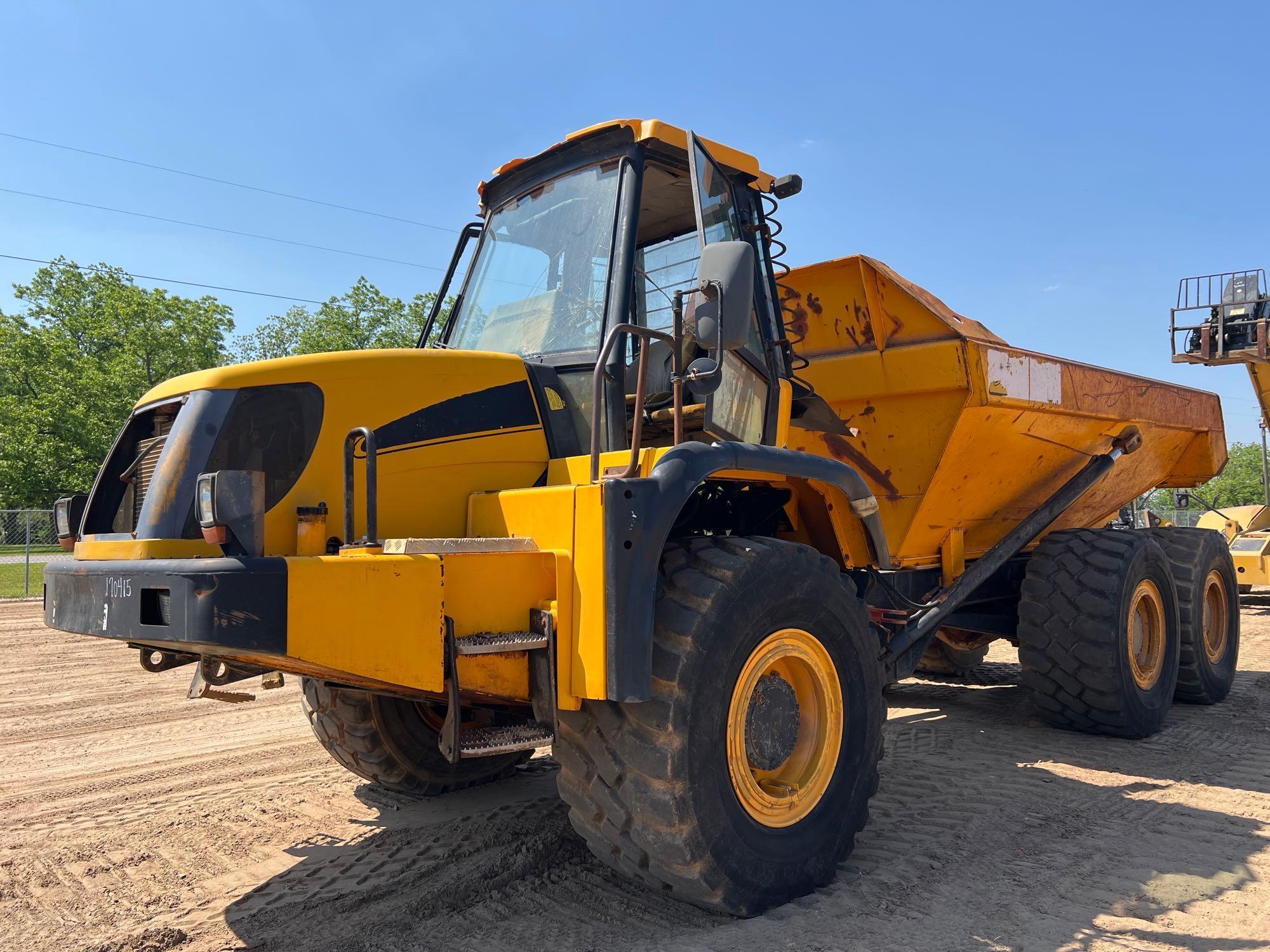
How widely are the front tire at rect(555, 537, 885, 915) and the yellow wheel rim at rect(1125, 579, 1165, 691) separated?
348cm

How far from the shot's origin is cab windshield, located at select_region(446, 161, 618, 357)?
3941 mm

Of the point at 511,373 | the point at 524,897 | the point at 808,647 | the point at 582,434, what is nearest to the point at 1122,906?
the point at 808,647

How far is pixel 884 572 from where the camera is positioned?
557 centimetres

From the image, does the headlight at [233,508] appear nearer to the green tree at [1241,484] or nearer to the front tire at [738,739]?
the front tire at [738,739]

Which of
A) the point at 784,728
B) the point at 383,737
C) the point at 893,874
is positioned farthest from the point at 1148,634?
the point at 383,737

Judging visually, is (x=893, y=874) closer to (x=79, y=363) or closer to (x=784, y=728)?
(x=784, y=728)

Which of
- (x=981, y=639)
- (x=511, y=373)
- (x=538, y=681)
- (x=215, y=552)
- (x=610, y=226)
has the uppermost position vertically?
(x=610, y=226)

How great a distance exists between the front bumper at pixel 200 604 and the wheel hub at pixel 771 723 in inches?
65.5

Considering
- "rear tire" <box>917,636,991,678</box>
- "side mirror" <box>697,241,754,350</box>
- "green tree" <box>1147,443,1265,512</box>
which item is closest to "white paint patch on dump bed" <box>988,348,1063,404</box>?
"side mirror" <box>697,241,754,350</box>

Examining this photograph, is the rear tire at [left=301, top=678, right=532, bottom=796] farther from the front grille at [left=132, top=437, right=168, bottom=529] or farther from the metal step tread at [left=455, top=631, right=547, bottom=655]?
the metal step tread at [left=455, top=631, right=547, bottom=655]

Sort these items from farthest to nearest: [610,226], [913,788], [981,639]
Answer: [981,639], [913,788], [610,226]

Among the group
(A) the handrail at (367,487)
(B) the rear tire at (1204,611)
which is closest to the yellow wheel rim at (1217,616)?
(B) the rear tire at (1204,611)

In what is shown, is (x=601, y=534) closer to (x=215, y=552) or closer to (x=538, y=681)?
(x=538, y=681)

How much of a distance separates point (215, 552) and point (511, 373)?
1.26 m
